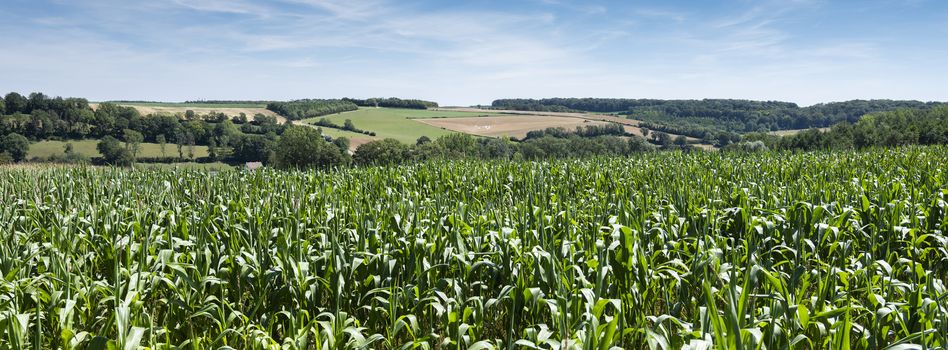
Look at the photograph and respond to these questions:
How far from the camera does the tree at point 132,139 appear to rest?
7256 centimetres

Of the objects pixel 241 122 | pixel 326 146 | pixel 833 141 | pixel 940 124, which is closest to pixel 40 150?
pixel 241 122

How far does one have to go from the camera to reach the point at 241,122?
9744 cm

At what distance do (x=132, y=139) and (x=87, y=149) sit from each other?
5715 mm

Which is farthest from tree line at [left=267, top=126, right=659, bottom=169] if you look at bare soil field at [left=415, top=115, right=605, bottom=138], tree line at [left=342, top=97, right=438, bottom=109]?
tree line at [left=342, top=97, right=438, bottom=109]

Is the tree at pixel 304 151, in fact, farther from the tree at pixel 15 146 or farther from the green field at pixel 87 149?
the tree at pixel 15 146

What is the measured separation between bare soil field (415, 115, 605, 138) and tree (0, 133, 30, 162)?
60850 mm

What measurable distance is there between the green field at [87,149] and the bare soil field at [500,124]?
1678 inches

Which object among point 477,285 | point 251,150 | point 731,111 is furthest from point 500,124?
point 477,285

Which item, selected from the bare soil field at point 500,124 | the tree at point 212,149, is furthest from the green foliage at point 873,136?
the tree at point 212,149

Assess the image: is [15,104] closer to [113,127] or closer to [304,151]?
[113,127]

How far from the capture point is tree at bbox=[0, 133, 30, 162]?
6562cm

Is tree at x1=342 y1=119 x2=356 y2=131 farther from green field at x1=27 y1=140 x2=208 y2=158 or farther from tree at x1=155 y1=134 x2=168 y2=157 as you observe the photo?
tree at x1=155 y1=134 x2=168 y2=157

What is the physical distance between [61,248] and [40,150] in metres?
84.2

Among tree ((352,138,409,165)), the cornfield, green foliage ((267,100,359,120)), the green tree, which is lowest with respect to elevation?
the green tree
